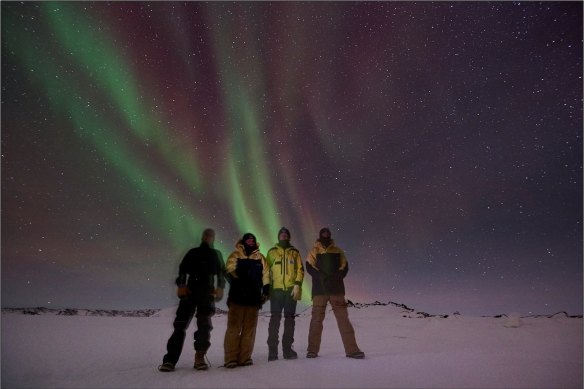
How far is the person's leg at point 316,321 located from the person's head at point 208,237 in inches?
109

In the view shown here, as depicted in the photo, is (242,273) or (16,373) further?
(242,273)

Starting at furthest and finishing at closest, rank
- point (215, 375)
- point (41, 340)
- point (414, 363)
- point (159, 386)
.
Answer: point (41, 340), point (414, 363), point (215, 375), point (159, 386)

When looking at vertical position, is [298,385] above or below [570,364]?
below

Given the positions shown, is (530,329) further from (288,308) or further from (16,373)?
(16,373)

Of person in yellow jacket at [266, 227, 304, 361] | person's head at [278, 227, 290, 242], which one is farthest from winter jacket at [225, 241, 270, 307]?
person's head at [278, 227, 290, 242]

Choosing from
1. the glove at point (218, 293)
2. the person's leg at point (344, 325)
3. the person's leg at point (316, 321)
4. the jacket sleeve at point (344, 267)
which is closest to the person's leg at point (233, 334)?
the glove at point (218, 293)

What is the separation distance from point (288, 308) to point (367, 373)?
7.95 ft

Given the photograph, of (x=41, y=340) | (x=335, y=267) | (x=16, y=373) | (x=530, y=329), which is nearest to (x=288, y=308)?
(x=335, y=267)

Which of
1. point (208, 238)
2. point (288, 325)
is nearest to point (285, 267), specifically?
point (288, 325)

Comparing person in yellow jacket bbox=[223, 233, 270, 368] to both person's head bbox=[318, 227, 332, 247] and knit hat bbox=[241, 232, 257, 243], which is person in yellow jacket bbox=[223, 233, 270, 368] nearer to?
knit hat bbox=[241, 232, 257, 243]

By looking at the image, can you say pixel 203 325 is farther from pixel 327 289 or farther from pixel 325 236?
pixel 325 236

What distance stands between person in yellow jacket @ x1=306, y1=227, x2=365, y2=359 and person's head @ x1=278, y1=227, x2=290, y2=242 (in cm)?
73

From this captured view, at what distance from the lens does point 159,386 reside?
17.1ft

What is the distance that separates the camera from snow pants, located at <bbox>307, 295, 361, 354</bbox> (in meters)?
7.50
